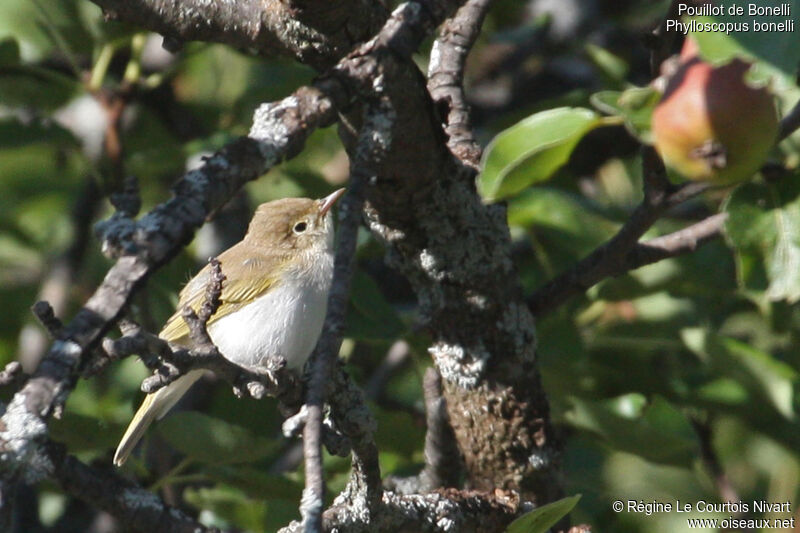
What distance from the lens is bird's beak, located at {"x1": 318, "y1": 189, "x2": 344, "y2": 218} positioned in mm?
2850

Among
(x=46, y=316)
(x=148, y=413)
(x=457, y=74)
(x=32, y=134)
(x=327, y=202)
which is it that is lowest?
(x=148, y=413)

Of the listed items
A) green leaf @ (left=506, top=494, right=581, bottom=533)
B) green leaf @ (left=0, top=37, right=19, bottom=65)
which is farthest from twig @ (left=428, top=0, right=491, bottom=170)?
green leaf @ (left=0, top=37, right=19, bottom=65)

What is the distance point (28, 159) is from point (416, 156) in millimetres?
2931

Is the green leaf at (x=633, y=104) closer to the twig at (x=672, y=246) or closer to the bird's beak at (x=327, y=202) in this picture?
the twig at (x=672, y=246)

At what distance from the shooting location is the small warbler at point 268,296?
2816 millimetres

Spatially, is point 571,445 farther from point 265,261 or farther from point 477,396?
point 265,261

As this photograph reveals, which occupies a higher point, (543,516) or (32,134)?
(32,134)

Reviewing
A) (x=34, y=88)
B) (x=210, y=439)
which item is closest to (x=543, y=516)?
(x=210, y=439)

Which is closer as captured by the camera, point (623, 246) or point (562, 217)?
point (623, 246)

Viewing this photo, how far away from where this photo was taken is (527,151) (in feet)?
5.17

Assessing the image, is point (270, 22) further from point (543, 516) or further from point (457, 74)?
point (543, 516)

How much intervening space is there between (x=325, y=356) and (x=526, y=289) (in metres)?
2.11

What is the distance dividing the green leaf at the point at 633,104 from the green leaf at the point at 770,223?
2.12ft

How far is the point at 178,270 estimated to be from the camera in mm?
3215
